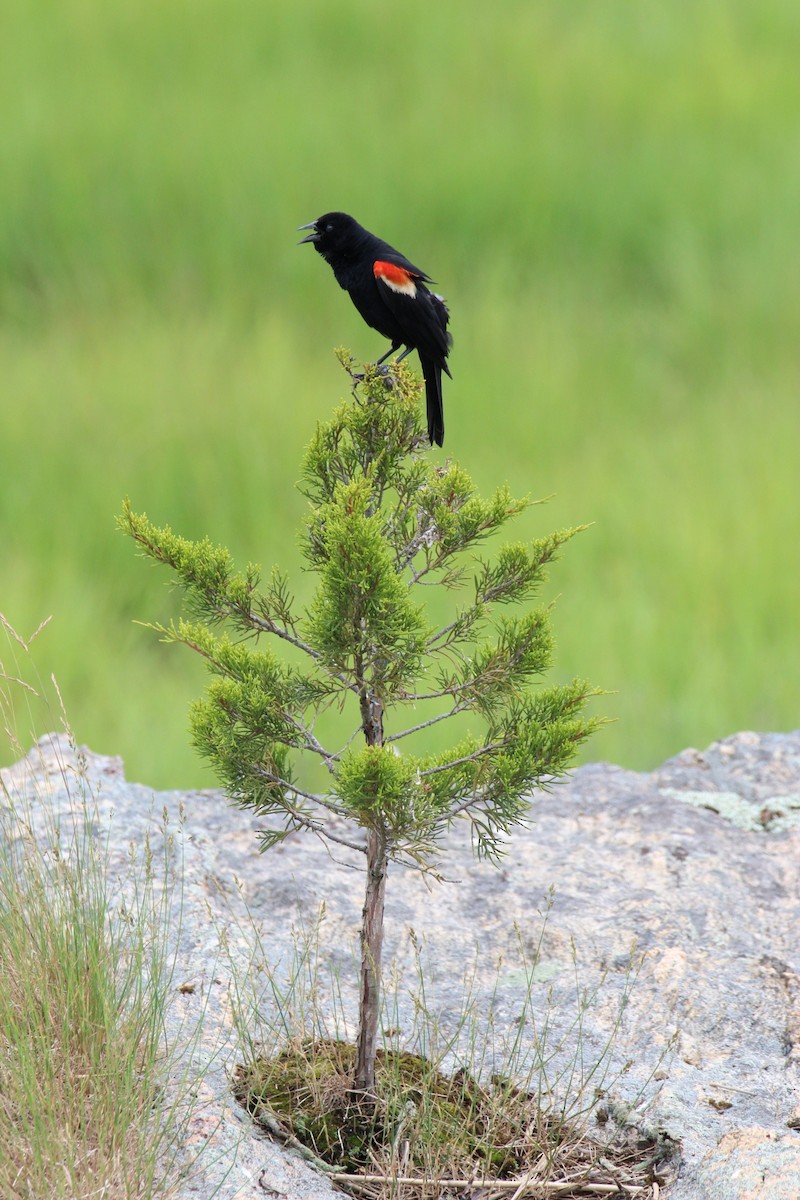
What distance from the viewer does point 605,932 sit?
12.0ft

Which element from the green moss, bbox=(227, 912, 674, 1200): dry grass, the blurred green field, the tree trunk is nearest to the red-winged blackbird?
the tree trunk

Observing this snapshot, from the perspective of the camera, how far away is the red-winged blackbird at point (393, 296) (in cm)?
313

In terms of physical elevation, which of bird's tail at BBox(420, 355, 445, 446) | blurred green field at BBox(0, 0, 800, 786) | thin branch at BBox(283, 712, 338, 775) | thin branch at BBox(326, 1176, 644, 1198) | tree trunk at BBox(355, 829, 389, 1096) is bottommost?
thin branch at BBox(326, 1176, 644, 1198)

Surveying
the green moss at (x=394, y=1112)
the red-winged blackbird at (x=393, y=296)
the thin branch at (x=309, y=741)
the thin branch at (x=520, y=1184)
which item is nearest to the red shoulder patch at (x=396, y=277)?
the red-winged blackbird at (x=393, y=296)

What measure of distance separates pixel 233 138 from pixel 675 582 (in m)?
5.60

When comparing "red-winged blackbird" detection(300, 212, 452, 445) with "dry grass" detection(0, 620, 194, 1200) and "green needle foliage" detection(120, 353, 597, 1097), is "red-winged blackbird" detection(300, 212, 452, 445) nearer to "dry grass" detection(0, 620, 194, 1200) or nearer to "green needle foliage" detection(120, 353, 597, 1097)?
"green needle foliage" detection(120, 353, 597, 1097)

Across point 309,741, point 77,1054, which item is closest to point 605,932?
point 309,741

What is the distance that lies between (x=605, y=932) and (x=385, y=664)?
4.23 ft

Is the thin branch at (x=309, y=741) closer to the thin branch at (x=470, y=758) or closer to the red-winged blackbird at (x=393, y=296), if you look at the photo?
the thin branch at (x=470, y=758)

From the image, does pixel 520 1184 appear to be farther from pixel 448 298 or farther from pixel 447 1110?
pixel 448 298

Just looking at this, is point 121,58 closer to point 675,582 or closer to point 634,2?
point 634,2

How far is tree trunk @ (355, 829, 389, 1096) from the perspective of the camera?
296cm

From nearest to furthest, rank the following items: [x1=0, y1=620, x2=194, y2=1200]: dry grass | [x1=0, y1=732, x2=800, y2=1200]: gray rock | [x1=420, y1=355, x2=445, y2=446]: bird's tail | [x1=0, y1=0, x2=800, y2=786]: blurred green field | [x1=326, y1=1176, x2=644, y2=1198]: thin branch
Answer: [x1=0, y1=620, x2=194, y2=1200]: dry grass
[x1=326, y1=1176, x2=644, y2=1198]: thin branch
[x1=0, y1=732, x2=800, y2=1200]: gray rock
[x1=420, y1=355, x2=445, y2=446]: bird's tail
[x1=0, y1=0, x2=800, y2=786]: blurred green field

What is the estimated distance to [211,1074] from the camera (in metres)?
3.01
